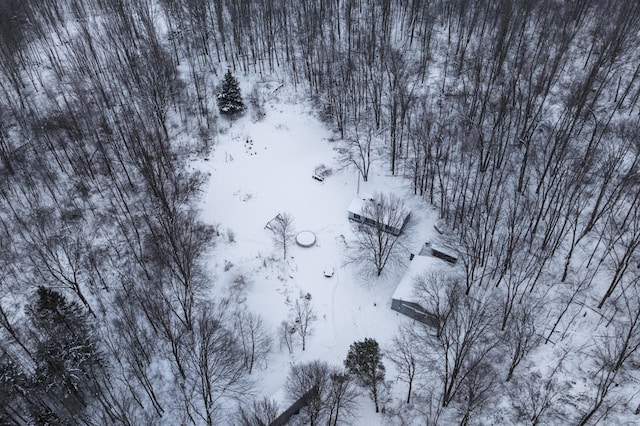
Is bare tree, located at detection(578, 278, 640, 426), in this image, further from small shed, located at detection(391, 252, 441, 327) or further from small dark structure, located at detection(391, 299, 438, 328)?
small shed, located at detection(391, 252, 441, 327)

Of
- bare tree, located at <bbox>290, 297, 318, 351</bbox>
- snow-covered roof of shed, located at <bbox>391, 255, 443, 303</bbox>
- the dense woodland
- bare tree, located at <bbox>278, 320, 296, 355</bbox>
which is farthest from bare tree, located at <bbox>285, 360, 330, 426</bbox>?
snow-covered roof of shed, located at <bbox>391, 255, 443, 303</bbox>

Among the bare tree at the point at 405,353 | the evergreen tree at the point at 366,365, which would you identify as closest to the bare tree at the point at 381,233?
the bare tree at the point at 405,353

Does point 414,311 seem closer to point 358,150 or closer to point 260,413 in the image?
point 260,413

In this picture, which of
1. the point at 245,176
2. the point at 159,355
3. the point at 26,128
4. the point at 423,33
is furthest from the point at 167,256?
the point at 423,33

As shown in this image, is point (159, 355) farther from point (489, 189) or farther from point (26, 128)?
point (26, 128)

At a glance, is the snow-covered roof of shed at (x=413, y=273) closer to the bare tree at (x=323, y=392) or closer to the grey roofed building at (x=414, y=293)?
the grey roofed building at (x=414, y=293)

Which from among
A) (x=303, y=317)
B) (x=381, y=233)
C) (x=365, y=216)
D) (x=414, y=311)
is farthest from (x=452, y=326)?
(x=365, y=216)
